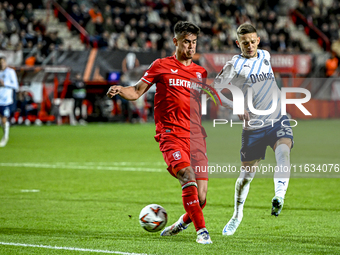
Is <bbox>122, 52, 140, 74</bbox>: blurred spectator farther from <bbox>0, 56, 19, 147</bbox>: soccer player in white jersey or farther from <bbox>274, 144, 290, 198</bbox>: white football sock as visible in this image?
<bbox>274, 144, 290, 198</bbox>: white football sock

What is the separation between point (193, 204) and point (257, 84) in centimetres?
158

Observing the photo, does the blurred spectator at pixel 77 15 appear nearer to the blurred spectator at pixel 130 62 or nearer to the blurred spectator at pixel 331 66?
the blurred spectator at pixel 130 62

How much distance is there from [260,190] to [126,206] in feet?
8.33

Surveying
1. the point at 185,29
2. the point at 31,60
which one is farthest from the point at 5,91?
the point at 185,29

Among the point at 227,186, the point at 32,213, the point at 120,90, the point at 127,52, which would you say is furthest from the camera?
the point at 127,52

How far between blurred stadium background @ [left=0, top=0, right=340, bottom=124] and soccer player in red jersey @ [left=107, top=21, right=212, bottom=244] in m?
20.2

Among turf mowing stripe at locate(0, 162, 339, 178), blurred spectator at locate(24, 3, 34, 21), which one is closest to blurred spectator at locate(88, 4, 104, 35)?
blurred spectator at locate(24, 3, 34, 21)

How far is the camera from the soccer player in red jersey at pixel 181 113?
5332mm

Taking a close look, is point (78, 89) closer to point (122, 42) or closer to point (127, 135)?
point (122, 42)

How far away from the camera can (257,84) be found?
6.03 metres

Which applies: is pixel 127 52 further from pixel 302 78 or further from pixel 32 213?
pixel 32 213

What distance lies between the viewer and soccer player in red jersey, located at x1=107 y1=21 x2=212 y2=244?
5.33 meters

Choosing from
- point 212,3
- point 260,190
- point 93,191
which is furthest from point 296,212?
point 212,3

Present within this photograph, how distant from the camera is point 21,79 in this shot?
24969mm
